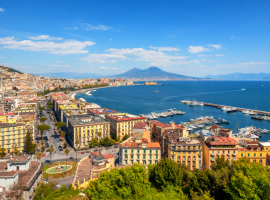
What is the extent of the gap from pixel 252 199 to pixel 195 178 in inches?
180

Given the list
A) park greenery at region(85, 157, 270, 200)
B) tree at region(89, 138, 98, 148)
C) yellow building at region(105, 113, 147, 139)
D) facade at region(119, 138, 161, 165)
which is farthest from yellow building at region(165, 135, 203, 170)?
yellow building at region(105, 113, 147, 139)

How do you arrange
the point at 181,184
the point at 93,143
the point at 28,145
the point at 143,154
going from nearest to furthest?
the point at 181,184, the point at 143,154, the point at 28,145, the point at 93,143

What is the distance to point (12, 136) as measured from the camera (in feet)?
105

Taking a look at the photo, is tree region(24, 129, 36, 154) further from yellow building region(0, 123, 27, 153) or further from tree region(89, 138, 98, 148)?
tree region(89, 138, 98, 148)

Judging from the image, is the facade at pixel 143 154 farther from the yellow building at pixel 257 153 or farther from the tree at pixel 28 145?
the tree at pixel 28 145

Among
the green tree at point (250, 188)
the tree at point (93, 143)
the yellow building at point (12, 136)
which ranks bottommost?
the tree at point (93, 143)

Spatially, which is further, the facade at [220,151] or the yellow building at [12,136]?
the yellow building at [12,136]

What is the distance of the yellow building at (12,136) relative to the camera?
31312 millimetres

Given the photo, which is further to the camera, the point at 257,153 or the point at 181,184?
the point at 257,153

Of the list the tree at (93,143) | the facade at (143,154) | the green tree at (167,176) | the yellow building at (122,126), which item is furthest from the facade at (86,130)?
the green tree at (167,176)

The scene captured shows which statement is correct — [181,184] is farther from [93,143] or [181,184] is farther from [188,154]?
[93,143]

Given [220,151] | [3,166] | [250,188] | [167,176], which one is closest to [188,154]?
[220,151]

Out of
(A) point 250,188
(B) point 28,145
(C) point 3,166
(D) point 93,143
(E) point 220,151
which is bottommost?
(D) point 93,143

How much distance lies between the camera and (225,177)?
14.8 m
